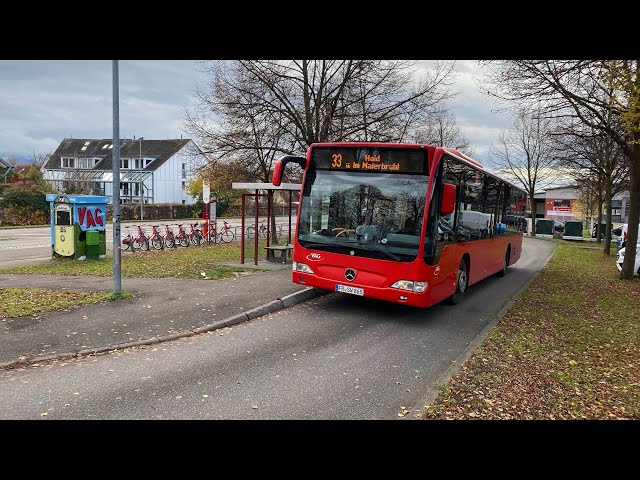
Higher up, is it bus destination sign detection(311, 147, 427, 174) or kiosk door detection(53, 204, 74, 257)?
bus destination sign detection(311, 147, 427, 174)

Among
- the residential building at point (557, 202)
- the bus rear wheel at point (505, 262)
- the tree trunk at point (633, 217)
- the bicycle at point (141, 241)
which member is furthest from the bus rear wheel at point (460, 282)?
the residential building at point (557, 202)

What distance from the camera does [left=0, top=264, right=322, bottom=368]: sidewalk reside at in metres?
6.55

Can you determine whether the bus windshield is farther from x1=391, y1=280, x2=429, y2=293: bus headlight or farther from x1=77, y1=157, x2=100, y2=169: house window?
x1=77, y1=157, x2=100, y2=169: house window

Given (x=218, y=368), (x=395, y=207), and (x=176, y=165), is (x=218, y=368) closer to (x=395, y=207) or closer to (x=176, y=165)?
(x=395, y=207)

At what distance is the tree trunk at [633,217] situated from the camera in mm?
13805

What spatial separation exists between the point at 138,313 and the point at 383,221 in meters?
4.50

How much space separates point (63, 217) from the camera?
50.5ft

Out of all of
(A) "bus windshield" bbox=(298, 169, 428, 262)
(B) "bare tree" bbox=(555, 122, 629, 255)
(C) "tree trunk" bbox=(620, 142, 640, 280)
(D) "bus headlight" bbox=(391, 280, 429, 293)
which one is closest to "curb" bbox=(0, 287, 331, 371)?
(A) "bus windshield" bbox=(298, 169, 428, 262)

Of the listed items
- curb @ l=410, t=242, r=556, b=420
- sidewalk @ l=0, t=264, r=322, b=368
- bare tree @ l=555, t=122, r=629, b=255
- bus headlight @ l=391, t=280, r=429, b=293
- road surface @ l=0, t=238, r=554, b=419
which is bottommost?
road surface @ l=0, t=238, r=554, b=419

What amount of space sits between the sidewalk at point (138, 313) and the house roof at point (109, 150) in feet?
184

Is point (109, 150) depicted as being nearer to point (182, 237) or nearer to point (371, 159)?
point (182, 237)

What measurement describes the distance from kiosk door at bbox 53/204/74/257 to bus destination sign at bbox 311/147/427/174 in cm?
1006

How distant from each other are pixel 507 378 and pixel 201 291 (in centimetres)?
651

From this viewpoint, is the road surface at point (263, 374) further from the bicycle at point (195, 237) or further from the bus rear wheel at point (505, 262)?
the bicycle at point (195, 237)
